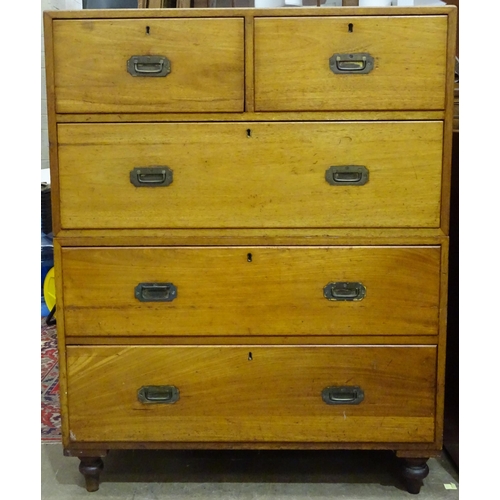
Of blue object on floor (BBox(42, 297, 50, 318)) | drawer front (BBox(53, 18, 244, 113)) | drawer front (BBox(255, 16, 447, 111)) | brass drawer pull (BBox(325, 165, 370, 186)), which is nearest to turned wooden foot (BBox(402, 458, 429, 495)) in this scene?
brass drawer pull (BBox(325, 165, 370, 186))

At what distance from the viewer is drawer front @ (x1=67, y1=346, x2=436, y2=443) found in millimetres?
1492

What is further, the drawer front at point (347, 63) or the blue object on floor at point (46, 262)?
the blue object on floor at point (46, 262)

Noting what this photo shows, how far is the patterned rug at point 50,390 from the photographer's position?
187cm

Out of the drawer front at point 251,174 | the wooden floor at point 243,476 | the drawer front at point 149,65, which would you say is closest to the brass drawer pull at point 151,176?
the drawer front at point 251,174

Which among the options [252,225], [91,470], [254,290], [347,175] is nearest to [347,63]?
[347,175]

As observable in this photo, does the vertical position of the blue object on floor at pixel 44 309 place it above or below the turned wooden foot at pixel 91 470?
above

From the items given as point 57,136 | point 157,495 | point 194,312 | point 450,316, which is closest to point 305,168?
point 194,312

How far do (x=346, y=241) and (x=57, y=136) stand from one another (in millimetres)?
742

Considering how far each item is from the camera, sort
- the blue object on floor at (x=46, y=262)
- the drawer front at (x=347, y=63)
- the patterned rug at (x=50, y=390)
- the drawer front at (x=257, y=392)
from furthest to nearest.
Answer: the blue object on floor at (x=46, y=262)
the patterned rug at (x=50, y=390)
the drawer front at (x=257, y=392)
the drawer front at (x=347, y=63)

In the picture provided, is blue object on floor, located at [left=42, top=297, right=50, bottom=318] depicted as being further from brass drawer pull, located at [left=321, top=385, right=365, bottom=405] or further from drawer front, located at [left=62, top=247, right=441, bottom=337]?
brass drawer pull, located at [left=321, top=385, right=365, bottom=405]

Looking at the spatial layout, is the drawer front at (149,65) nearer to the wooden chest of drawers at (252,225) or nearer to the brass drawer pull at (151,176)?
the wooden chest of drawers at (252,225)

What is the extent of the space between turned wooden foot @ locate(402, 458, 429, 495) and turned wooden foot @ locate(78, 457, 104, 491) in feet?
2.63

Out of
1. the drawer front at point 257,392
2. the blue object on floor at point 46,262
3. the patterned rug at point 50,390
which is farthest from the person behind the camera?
the blue object on floor at point 46,262

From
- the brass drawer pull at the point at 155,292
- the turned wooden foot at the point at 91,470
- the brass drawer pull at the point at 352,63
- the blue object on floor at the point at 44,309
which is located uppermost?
the brass drawer pull at the point at 352,63
